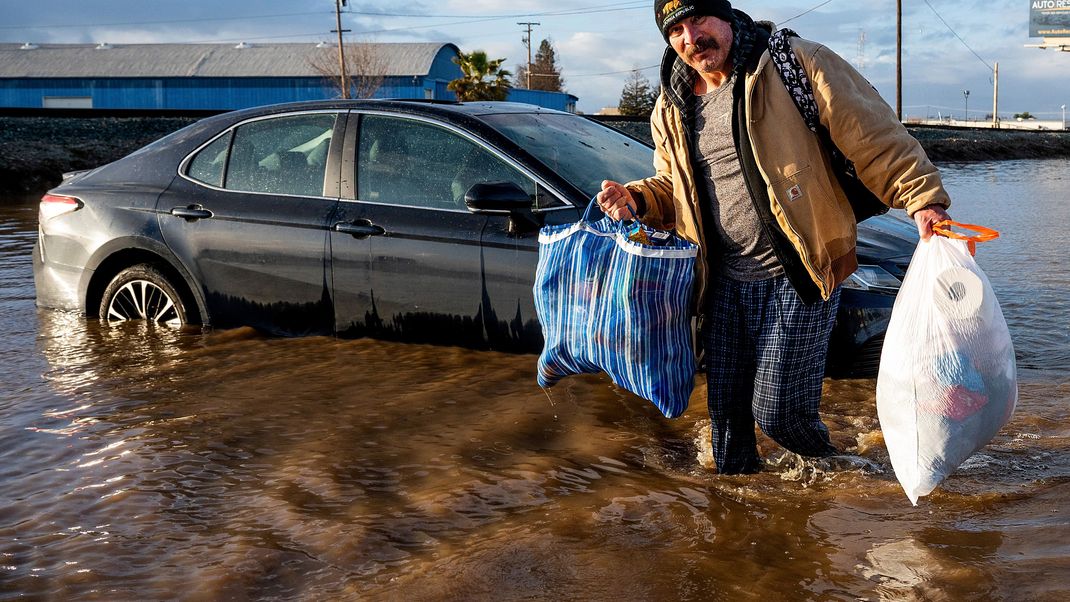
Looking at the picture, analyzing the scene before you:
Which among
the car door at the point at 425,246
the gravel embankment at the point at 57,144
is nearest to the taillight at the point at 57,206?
the car door at the point at 425,246

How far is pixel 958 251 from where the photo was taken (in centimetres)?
308

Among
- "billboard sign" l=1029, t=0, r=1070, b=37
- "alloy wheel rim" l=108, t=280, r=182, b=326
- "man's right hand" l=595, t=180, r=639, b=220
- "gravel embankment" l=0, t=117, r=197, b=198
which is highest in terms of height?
"billboard sign" l=1029, t=0, r=1070, b=37

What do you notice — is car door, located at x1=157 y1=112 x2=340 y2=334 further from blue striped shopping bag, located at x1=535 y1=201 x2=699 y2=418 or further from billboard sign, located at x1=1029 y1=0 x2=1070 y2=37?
billboard sign, located at x1=1029 y1=0 x2=1070 y2=37

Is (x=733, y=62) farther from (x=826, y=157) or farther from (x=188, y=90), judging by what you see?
(x=188, y=90)

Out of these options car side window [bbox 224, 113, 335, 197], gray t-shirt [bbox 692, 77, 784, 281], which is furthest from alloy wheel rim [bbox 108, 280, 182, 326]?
gray t-shirt [bbox 692, 77, 784, 281]

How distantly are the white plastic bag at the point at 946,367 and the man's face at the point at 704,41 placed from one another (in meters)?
0.83

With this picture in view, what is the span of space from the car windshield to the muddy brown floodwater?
0.98 m

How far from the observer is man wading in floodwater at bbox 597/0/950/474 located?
298cm

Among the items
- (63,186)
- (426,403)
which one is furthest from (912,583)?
(63,186)

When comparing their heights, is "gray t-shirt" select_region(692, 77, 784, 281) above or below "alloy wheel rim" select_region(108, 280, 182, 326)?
above

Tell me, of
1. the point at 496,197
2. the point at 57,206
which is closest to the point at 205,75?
the point at 57,206

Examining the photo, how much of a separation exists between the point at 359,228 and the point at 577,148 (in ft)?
3.93

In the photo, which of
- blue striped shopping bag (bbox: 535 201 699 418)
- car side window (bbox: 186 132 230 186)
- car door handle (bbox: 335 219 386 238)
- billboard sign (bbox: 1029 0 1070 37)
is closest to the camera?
blue striped shopping bag (bbox: 535 201 699 418)

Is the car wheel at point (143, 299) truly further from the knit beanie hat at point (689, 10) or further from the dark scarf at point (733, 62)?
the knit beanie hat at point (689, 10)
